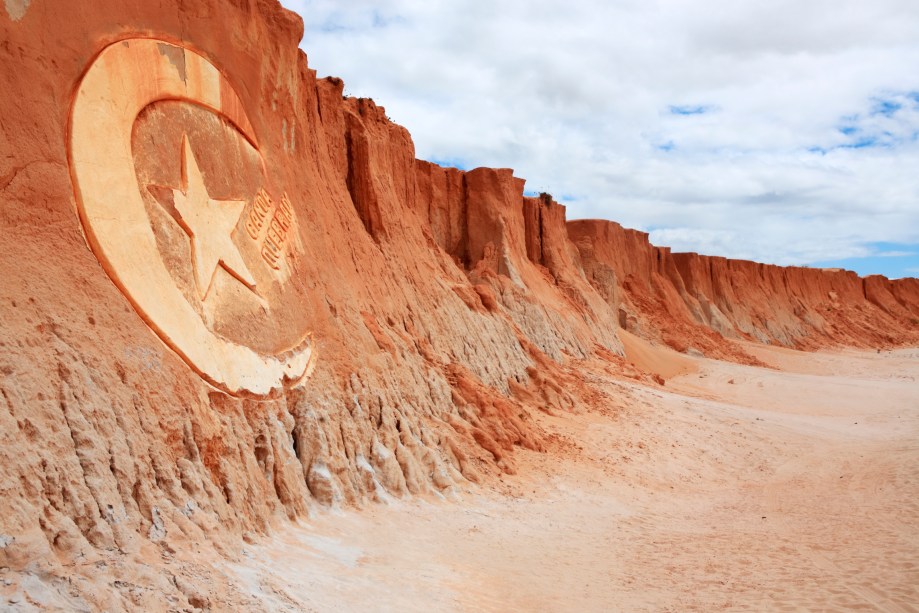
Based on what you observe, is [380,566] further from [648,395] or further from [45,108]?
[648,395]

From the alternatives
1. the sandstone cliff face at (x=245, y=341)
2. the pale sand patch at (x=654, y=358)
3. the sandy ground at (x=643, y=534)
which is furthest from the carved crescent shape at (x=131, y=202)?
the pale sand patch at (x=654, y=358)

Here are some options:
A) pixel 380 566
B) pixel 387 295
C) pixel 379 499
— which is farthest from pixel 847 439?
pixel 380 566

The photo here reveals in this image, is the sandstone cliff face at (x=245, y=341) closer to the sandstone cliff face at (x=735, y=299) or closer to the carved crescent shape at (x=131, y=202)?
the carved crescent shape at (x=131, y=202)

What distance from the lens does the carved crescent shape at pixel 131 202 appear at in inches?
228

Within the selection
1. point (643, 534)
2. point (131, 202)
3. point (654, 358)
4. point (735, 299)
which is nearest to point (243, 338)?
point (131, 202)

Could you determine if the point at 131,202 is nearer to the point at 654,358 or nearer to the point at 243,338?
the point at 243,338

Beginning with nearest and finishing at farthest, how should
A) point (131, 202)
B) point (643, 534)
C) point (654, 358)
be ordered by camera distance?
point (131, 202) < point (643, 534) < point (654, 358)

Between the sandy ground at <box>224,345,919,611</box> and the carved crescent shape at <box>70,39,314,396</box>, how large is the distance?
5.64 ft

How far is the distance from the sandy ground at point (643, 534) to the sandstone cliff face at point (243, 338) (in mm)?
637

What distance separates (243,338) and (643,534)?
5.27 m

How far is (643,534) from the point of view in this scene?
340 inches

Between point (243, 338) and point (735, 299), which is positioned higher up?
point (735, 299)

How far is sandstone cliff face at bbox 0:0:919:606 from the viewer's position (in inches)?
187

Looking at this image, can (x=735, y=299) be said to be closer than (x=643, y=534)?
No
